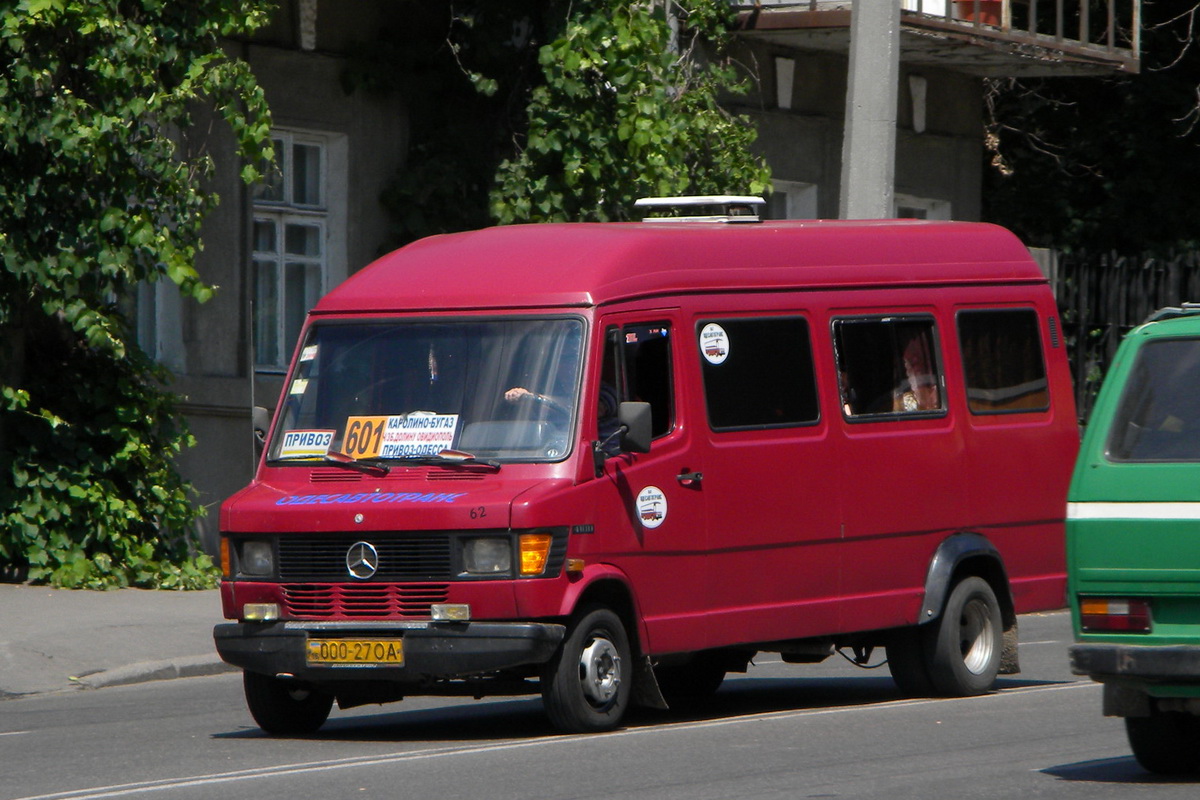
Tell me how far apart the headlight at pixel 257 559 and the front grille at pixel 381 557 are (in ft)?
0.28

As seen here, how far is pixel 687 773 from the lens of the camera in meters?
8.62

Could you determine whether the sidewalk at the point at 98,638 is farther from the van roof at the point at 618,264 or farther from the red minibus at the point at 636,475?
the van roof at the point at 618,264

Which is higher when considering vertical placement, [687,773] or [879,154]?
[879,154]

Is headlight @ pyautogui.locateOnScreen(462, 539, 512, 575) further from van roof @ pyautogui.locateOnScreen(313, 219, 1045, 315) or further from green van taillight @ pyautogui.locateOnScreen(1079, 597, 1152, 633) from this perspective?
green van taillight @ pyautogui.locateOnScreen(1079, 597, 1152, 633)

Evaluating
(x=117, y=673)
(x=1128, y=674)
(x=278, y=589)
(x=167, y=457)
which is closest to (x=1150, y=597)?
(x=1128, y=674)

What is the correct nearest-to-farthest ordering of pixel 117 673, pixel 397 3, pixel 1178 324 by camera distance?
pixel 1178 324, pixel 117 673, pixel 397 3

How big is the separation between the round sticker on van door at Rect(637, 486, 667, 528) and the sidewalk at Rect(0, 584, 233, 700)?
4.33 m

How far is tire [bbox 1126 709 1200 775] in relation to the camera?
8.45 m

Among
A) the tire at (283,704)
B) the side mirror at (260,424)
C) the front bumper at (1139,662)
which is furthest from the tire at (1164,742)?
the side mirror at (260,424)

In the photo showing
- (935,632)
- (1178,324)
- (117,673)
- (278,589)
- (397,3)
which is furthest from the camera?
(397,3)

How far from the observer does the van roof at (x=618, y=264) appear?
33.4ft

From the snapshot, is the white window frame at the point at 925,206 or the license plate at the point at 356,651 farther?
the white window frame at the point at 925,206

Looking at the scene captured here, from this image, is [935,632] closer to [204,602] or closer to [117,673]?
[117,673]

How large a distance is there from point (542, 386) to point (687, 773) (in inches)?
83.5
